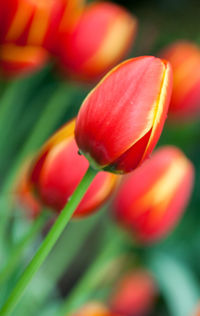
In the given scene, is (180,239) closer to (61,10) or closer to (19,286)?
(61,10)

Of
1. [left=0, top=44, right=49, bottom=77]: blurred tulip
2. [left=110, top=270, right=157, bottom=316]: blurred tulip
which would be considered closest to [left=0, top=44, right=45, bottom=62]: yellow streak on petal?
[left=0, top=44, right=49, bottom=77]: blurred tulip

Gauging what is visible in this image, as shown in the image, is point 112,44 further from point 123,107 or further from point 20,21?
point 123,107

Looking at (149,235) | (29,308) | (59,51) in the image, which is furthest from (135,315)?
(59,51)

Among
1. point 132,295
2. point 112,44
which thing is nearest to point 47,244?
point 112,44

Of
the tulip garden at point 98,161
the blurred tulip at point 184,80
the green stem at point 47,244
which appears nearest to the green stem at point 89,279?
the tulip garden at point 98,161

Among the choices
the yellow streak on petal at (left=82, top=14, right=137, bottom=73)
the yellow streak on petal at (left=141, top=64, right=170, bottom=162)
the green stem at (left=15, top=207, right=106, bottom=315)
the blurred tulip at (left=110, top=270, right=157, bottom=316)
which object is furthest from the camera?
the blurred tulip at (left=110, top=270, right=157, bottom=316)

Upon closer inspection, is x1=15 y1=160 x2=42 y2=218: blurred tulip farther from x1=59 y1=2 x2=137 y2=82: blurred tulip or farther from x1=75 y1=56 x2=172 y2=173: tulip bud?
x1=75 y1=56 x2=172 y2=173: tulip bud

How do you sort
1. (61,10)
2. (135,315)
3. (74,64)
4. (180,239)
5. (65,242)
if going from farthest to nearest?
(180,239)
(65,242)
(135,315)
(74,64)
(61,10)
